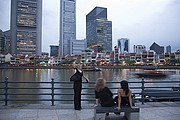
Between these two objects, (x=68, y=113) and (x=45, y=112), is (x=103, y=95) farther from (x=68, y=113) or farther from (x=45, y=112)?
(x=45, y=112)

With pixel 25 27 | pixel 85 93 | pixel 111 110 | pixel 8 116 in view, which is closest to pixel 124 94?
pixel 111 110

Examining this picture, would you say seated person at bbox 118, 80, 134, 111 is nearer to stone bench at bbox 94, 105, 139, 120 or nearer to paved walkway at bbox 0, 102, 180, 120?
stone bench at bbox 94, 105, 139, 120

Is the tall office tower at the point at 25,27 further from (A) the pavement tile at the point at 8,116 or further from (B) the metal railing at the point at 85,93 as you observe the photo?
(A) the pavement tile at the point at 8,116

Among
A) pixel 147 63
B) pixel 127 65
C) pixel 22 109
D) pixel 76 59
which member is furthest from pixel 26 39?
pixel 22 109

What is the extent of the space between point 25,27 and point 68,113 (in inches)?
7304

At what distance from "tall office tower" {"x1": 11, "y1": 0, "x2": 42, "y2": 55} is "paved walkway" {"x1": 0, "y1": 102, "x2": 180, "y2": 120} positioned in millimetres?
176833

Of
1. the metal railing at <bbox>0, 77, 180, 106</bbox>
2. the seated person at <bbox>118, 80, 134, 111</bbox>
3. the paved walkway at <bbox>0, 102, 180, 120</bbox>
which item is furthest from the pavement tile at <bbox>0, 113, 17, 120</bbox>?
the seated person at <bbox>118, 80, 134, 111</bbox>

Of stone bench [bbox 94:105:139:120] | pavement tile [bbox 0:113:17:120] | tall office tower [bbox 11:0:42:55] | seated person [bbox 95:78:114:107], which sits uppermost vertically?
tall office tower [bbox 11:0:42:55]

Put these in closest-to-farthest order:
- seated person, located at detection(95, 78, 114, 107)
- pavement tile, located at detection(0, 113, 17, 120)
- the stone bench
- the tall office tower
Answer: the stone bench, seated person, located at detection(95, 78, 114, 107), pavement tile, located at detection(0, 113, 17, 120), the tall office tower

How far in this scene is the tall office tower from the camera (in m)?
176

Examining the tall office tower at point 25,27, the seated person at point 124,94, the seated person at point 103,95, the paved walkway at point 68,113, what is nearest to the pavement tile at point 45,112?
the paved walkway at point 68,113

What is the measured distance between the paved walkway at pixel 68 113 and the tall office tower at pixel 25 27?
580 feet

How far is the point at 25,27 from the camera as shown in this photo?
180375 millimetres

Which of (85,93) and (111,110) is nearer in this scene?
(111,110)
